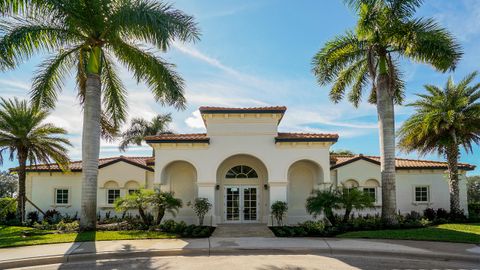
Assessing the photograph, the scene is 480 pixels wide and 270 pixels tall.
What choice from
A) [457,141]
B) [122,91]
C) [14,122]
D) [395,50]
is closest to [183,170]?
[122,91]

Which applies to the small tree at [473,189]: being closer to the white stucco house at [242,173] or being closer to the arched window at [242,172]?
the white stucco house at [242,173]

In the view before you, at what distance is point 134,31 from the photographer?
498 inches

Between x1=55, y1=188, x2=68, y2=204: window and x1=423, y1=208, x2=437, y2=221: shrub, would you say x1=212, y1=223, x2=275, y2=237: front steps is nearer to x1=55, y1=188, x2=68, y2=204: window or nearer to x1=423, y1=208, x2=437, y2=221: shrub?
x1=423, y1=208, x2=437, y2=221: shrub

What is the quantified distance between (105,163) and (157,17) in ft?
40.4

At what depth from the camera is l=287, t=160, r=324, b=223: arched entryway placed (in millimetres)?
18312

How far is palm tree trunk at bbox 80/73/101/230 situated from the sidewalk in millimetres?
2494

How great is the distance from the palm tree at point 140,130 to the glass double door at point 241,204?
18.3 m

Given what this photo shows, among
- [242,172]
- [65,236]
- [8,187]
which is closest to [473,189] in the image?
[242,172]

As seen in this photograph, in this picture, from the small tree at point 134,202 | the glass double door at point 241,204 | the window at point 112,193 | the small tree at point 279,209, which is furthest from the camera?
the window at point 112,193

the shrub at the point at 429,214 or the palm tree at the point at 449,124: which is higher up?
the palm tree at the point at 449,124

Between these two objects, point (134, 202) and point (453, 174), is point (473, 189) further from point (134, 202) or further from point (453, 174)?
point (134, 202)

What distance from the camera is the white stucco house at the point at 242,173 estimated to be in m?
16.9

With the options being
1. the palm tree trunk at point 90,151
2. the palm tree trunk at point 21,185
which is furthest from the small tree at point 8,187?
the palm tree trunk at point 90,151

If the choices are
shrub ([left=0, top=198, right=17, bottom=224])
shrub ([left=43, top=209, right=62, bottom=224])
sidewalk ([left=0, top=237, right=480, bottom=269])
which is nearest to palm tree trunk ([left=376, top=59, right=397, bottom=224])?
sidewalk ([left=0, top=237, right=480, bottom=269])
